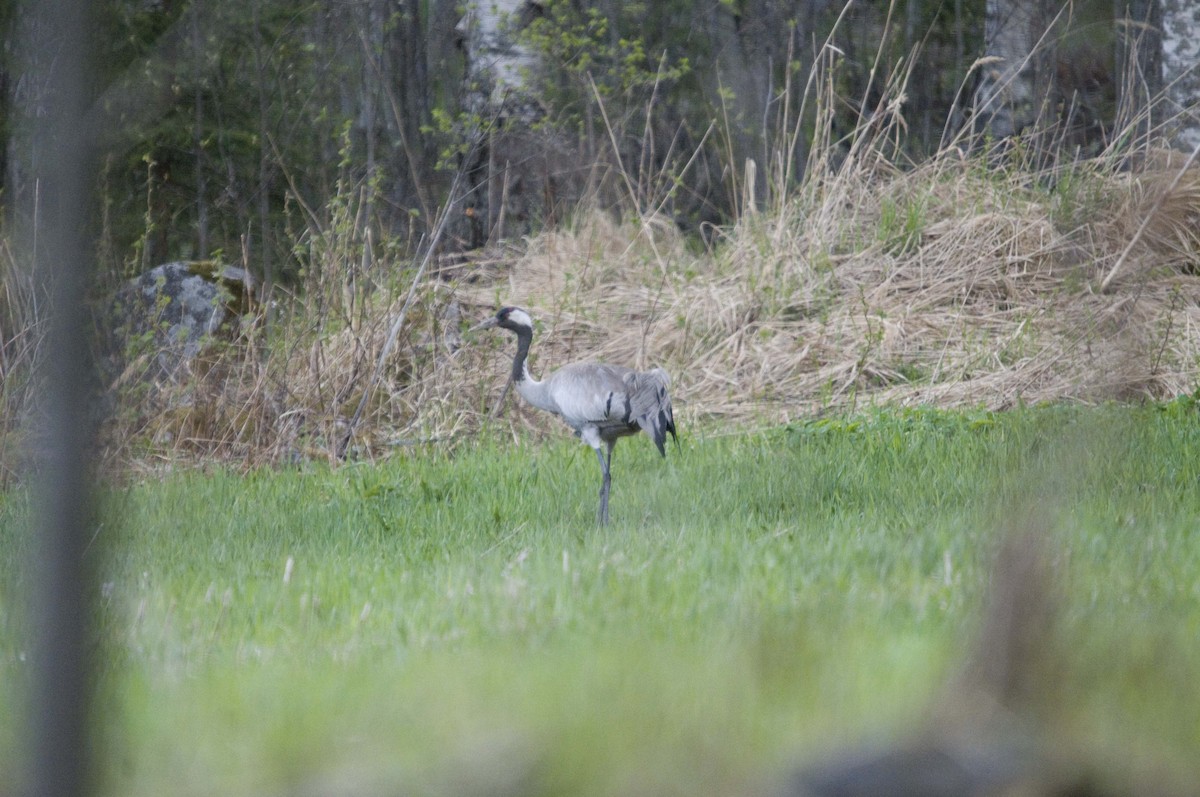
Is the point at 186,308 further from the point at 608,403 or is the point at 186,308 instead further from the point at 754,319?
the point at 608,403

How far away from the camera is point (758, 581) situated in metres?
3.85

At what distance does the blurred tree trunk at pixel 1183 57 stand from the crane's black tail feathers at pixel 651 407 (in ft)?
19.4

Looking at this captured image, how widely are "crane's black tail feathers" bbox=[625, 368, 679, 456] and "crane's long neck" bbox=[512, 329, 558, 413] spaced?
2.10ft

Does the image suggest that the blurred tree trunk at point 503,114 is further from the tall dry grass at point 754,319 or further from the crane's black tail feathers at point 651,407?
the crane's black tail feathers at point 651,407

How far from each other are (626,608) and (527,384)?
386cm

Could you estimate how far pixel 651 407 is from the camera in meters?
6.38

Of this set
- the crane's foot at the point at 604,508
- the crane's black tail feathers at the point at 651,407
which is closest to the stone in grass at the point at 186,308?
the crane's black tail feathers at the point at 651,407

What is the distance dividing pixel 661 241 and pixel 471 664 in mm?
8762

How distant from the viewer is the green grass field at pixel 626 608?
5.98ft

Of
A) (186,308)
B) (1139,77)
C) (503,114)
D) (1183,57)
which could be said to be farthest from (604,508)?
(503,114)

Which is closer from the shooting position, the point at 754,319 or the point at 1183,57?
the point at 754,319

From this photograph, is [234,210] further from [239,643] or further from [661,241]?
[239,643]

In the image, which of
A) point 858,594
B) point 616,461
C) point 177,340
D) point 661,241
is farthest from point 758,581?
point 661,241

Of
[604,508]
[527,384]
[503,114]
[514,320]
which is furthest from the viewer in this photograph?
[503,114]
